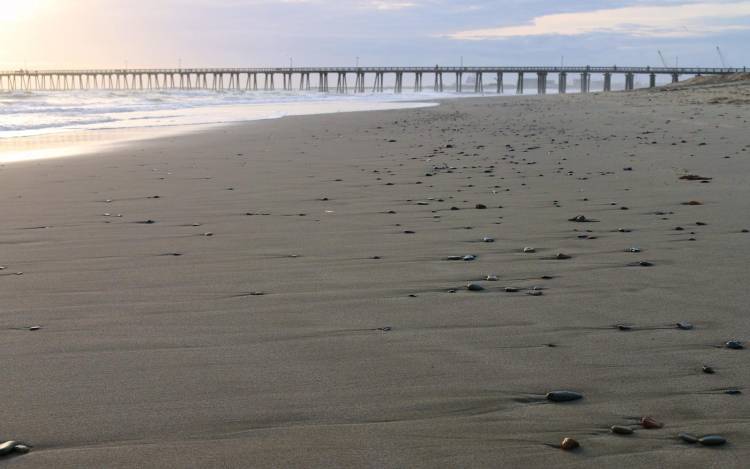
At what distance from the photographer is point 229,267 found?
4.09 meters

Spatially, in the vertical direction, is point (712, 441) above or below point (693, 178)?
below

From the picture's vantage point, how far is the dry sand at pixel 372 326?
2088mm

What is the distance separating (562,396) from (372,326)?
917 millimetres

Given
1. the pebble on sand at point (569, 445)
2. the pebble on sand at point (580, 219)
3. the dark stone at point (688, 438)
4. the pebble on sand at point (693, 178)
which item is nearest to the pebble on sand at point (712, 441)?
the dark stone at point (688, 438)

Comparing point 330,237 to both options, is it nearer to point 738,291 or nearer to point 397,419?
point 738,291

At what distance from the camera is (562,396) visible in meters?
2.33

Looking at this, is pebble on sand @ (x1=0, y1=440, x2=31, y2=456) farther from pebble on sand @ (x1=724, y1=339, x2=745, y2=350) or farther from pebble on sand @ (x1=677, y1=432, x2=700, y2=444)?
pebble on sand @ (x1=724, y1=339, x2=745, y2=350)

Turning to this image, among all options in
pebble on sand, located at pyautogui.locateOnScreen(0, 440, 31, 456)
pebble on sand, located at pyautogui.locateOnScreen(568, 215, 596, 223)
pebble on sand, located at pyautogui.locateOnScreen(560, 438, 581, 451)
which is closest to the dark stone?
pebble on sand, located at pyautogui.locateOnScreen(560, 438, 581, 451)

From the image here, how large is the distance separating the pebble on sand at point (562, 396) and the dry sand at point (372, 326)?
0.02 meters

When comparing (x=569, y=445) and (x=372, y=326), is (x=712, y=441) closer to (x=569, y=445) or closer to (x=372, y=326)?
(x=569, y=445)

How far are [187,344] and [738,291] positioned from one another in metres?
2.32

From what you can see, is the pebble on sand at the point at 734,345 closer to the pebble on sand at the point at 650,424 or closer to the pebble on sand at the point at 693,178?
the pebble on sand at the point at 650,424

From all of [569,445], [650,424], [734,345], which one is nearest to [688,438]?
[650,424]

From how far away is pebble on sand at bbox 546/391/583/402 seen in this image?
2.32 metres
